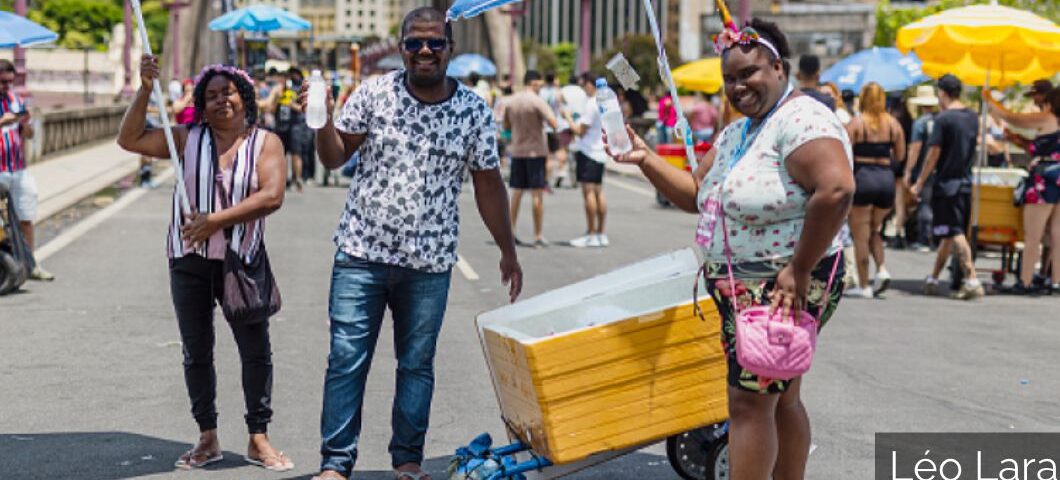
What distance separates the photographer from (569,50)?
16388cm

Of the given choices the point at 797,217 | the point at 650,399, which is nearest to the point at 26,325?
the point at 650,399

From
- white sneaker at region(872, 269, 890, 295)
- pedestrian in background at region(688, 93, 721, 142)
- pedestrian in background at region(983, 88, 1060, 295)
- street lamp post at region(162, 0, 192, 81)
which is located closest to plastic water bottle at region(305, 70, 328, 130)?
white sneaker at region(872, 269, 890, 295)

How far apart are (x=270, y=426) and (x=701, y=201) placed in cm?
310

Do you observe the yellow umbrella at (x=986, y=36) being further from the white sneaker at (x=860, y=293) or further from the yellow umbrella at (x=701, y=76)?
the yellow umbrella at (x=701, y=76)

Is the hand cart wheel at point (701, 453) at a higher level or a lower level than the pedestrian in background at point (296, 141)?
higher

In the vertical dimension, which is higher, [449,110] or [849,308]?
[449,110]

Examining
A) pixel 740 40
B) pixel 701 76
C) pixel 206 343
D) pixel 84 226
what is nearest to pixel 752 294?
pixel 740 40

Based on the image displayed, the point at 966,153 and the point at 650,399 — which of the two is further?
the point at 966,153

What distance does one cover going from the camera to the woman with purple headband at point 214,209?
6.73 meters

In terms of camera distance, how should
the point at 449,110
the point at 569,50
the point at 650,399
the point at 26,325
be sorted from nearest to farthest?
the point at 650,399 < the point at 449,110 < the point at 26,325 < the point at 569,50

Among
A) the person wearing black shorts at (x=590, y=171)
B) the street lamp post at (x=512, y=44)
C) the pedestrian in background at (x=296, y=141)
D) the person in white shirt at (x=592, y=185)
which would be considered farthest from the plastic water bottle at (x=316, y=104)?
the street lamp post at (x=512, y=44)

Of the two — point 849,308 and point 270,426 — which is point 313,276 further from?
point 270,426

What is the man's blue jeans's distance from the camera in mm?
6438

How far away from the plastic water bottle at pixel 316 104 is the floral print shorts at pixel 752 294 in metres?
1.52
